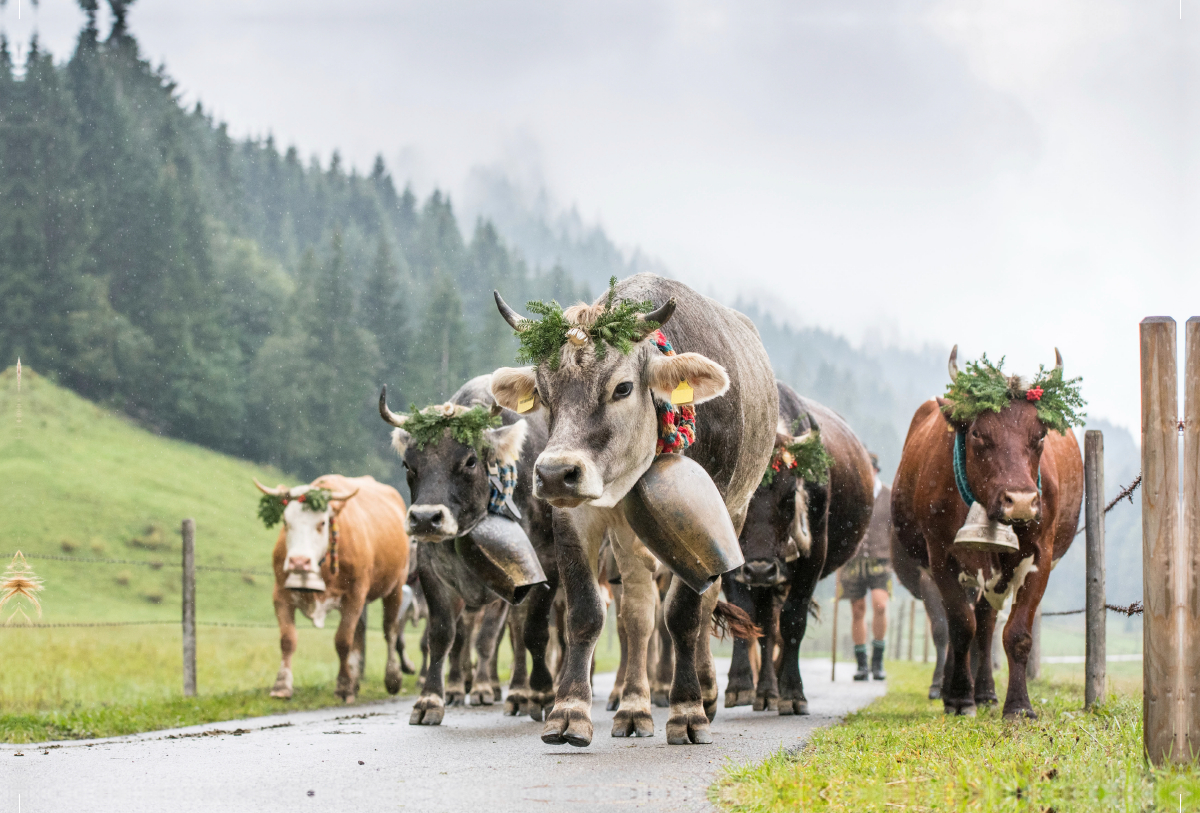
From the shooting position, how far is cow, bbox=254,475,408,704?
12.0 m

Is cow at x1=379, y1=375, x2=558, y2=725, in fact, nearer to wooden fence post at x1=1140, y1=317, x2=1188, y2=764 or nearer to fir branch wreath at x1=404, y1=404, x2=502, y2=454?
fir branch wreath at x1=404, y1=404, x2=502, y2=454

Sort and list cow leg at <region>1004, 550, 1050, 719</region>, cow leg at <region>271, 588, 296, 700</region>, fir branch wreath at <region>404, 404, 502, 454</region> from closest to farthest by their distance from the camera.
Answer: cow leg at <region>1004, 550, 1050, 719</region> → fir branch wreath at <region>404, 404, 502, 454</region> → cow leg at <region>271, 588, 296, 700</region>

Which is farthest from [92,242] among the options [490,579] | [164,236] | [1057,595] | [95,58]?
[1057,595]

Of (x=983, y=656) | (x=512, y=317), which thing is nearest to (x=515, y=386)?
(x=512, y=317)

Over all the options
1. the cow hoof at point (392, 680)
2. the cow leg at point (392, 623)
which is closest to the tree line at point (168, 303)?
the cow leg at point (392, 623)

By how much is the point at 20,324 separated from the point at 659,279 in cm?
5348

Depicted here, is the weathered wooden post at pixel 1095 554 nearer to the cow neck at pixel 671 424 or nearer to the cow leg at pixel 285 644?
the cow neck at pixel 671 424

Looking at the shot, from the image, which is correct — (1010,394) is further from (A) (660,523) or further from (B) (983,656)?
(A) (660,523)

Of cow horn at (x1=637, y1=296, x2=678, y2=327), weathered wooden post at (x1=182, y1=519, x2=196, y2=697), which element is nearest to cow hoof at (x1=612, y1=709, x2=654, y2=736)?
cow horn at (x1=637, y1=296, x2=678, y2=327)

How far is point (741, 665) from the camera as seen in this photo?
10.2 m

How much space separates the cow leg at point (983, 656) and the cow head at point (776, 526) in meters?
1.49

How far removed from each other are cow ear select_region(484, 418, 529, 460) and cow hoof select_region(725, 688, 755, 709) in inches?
109

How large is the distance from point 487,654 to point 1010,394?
5.28 m

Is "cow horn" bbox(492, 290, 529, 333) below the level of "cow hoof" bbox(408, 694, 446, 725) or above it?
above
